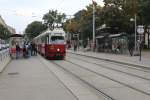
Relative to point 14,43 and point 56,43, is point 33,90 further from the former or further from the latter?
point 14,43

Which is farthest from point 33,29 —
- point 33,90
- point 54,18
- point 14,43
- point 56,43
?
point 33,90

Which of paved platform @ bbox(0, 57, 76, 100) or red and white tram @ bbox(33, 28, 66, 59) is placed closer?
paved platform @ bbox(0, 57, 76, 100)

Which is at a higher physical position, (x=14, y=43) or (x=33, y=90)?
(x=14, y=43)

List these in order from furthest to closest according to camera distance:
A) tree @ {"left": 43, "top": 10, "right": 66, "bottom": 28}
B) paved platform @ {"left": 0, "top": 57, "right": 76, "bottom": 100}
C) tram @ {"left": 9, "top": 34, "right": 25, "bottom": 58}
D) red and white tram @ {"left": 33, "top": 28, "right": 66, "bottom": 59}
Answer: tree @ {"left": 43, "top": 10, "right": 66, "bottom": 28}
tram @ {"left": 9, "top": 34, "right": 25, "bottom": 58}
red and white tram @ {"left": 33, "top": 28, "right": 66, "bottom": 59}
paved platform @ {"left": 0, "top": 57, "right": 76, "bottom": 100}

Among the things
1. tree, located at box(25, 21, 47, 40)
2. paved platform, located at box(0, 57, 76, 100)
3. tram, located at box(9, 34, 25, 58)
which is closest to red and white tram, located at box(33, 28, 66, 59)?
tram, located at box(9, 34, 25, 58)

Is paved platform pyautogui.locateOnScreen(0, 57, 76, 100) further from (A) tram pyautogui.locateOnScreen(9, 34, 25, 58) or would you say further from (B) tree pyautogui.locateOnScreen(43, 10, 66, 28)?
(B) tree pyautogui.locateOnScreen(43, 10, 66, 28)

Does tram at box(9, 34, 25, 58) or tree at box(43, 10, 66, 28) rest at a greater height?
tree at box(43, 10, 66, 28)

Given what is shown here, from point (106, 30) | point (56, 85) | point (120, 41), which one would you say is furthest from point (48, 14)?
point (56, 85)

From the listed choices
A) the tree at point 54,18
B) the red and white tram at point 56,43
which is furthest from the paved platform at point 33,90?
the tree at point 54,18

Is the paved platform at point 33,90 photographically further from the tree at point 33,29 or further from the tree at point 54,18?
the tree at point 33,29

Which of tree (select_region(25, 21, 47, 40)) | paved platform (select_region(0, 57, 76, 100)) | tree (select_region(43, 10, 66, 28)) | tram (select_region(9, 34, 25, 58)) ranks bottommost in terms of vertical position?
paved platform (select_region(0, 57, 76, 100))

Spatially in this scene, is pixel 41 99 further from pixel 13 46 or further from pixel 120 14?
pixel 120 14

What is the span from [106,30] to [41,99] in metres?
60.2

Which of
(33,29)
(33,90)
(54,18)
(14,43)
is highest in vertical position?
(54,18)
